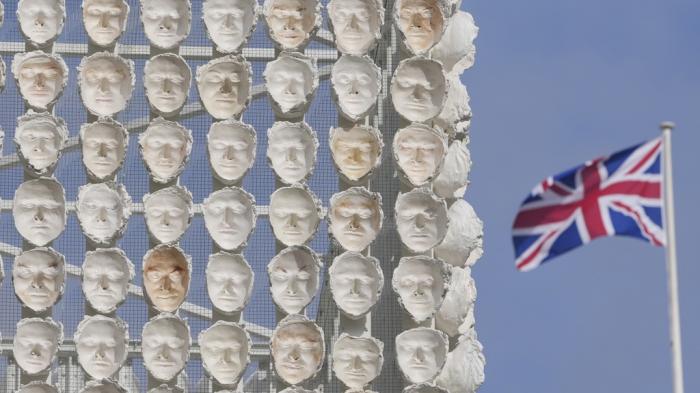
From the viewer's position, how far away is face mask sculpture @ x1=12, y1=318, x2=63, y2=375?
60188mm

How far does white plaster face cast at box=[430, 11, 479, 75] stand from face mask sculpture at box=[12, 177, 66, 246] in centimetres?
738

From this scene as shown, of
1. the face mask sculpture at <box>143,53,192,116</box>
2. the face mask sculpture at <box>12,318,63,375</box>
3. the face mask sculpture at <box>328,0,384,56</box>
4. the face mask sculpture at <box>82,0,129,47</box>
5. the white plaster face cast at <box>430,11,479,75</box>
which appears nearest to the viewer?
the face mask sculpture at <box>12,318,63,375</box>

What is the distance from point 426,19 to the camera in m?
61.7

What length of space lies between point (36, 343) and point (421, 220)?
23.7ft

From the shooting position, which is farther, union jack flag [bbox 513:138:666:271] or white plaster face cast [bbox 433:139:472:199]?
white plaster face cast [bbox 433:139:472:199]

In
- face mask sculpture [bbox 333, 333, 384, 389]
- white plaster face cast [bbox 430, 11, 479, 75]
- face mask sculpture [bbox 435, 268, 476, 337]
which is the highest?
white plaster face cast [bbox 430, 11, 479, 75]

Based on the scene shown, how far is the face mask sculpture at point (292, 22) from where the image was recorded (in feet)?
202

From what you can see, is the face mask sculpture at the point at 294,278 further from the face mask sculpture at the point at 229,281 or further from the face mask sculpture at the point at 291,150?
the face mask sculpture at the point at 291,150

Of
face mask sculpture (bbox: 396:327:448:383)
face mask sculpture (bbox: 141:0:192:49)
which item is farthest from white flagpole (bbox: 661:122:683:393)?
face mask sculpture (bbox: 141:0:192:49)

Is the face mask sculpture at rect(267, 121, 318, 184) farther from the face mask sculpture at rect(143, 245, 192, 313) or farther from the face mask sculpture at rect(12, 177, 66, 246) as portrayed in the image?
the face mask sculpture at rect(12, 177, 66, 246)

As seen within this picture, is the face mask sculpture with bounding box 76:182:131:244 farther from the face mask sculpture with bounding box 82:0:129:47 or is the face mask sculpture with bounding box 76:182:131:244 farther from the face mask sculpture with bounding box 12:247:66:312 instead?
the face mask sculpture with bounding box 82:0:129:47

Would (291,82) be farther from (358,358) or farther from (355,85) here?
(358,358)

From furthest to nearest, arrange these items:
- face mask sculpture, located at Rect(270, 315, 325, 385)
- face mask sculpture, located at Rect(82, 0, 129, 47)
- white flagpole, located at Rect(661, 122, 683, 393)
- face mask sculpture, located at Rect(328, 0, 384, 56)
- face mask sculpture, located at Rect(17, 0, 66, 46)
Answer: face mask sculpture, located at Rect(82, 0, 129, 47), face mask sculpture, located at Rect(17, 0, 66, 46), face mask sculpture, located at Rect(328, 0, 384, 56), face mask sculpture, located at Rect(270, 315, 325, 385), white flagpole, located at Rect(661, 122, 683, 393)

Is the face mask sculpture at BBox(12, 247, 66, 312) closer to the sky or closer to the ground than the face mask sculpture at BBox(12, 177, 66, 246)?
closer to the ground
